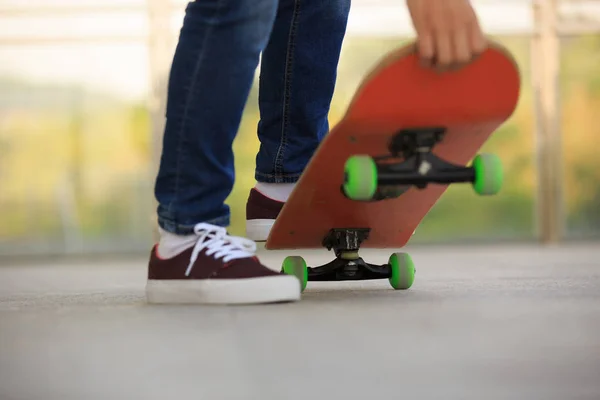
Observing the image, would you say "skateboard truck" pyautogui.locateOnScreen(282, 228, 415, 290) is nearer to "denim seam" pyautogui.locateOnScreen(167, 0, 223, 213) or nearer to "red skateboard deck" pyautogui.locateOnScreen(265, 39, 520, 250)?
"red skateboard deck" pyautogui.locateOnScreen(265, 39, 520, 250)

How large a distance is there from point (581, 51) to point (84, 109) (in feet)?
13.0

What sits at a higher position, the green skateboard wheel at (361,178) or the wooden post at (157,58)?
the wooden post at (157,58)

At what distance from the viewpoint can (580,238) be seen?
6.42 meters

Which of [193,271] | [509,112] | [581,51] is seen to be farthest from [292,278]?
[581,51]

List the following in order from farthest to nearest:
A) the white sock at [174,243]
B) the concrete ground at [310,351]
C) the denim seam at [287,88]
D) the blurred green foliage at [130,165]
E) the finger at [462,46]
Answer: the blurred green foliage at [130,165] < the denim seam at [287,88] < the white sock at [174,243] < the finger at [462,46] < the concrete ground at [310,351]

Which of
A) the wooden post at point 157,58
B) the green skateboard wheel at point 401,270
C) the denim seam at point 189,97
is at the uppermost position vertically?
the wooden post at point 157,58

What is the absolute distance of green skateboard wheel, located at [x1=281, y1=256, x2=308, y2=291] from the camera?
65.7 inches

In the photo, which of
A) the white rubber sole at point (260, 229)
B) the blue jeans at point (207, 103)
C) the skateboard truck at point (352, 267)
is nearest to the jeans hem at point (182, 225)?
the blue jeans at point (207, 103)

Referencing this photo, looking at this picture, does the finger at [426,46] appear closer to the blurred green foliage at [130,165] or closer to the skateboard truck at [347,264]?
the skateboard truck at [347,264]

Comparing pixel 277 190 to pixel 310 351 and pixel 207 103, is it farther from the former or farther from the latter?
pixel 310 351

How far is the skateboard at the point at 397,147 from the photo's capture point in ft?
4.69

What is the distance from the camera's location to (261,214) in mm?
1926

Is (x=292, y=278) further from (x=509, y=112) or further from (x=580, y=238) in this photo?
(x=580, y=238)

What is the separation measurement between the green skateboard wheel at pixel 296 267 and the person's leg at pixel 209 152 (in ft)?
0.66
